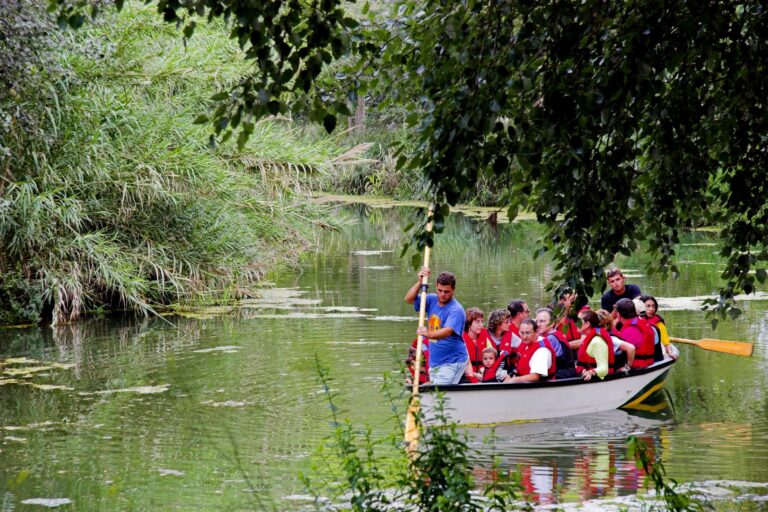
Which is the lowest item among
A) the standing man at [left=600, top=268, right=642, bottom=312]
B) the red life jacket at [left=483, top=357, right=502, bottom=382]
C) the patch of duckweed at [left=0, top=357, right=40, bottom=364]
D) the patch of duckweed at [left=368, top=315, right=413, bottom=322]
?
the patch of duckweed at [left=0, top=357, right=40, bottom=364]

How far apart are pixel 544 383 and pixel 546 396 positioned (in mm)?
216

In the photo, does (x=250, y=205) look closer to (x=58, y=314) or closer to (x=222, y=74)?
(x=222, y=74)

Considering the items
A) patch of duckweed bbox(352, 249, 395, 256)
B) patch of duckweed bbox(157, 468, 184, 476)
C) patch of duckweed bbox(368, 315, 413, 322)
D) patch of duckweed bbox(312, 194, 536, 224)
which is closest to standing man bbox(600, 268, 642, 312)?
patch of duckweed bbox(368, 315, 413, 322)

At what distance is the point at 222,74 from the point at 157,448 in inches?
381

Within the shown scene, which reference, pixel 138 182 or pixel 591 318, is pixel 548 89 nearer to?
pixel 591 318

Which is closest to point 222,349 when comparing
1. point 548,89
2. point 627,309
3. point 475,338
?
point 475,338

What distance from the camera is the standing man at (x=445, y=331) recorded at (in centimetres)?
897

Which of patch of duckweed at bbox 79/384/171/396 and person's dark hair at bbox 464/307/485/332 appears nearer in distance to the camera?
person's dark hair at bbox 464/307/485/332

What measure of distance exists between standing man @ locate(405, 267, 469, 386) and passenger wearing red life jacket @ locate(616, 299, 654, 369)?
2137mm

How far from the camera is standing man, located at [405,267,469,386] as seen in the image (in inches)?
353

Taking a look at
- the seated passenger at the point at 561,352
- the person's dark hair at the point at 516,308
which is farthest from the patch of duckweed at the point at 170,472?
the person's dark hair at the point at 516,308

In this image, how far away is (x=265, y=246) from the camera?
1891 centimetres

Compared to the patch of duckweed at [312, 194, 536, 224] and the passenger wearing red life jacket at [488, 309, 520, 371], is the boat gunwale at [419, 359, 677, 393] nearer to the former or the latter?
the passenger wearing red life jacket at [488, 309, 520, 371]

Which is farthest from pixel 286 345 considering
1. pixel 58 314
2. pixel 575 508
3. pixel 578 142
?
pixel 578 142
